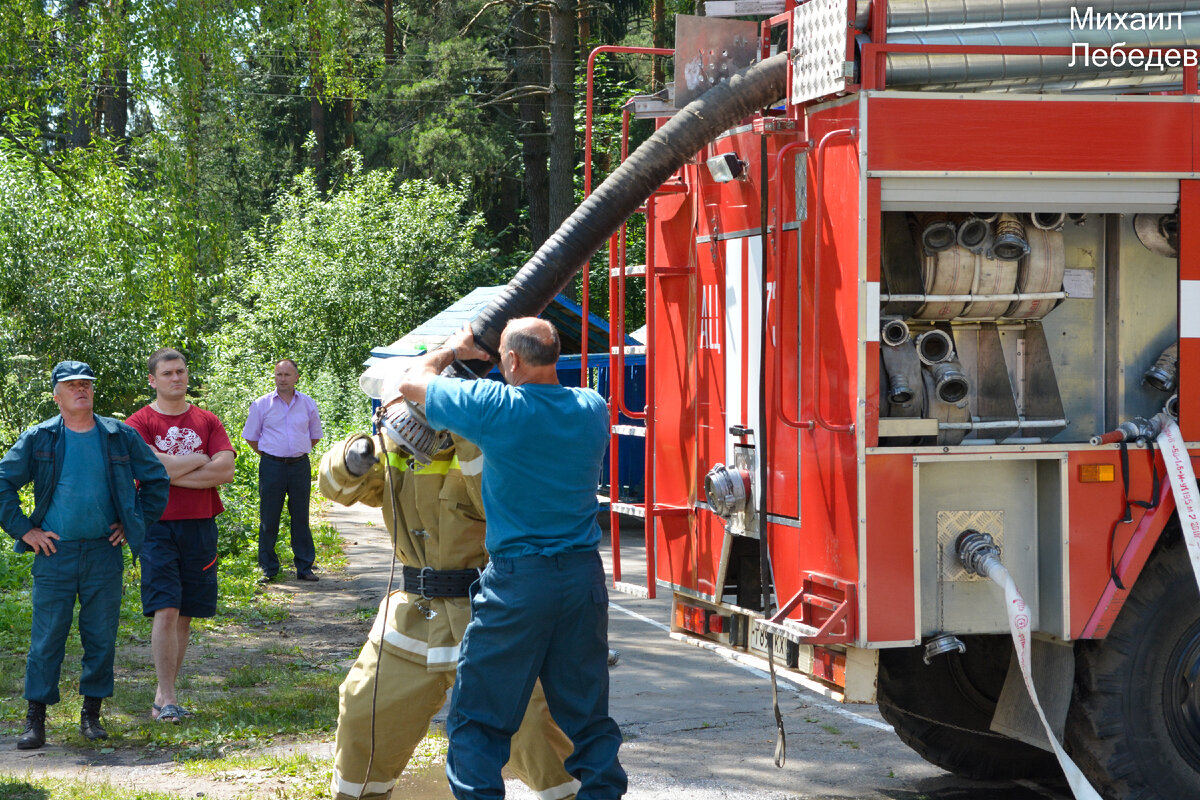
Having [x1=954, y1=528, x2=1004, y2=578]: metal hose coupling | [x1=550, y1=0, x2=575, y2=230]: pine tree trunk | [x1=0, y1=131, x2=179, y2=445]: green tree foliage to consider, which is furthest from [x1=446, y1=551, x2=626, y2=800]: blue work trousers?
[x1=550, y1=0, x2=575, y2=230]: pine tree trunk

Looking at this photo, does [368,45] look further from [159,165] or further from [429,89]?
[159,165]

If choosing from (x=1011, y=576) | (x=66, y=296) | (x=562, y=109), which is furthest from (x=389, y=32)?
(x=1011, y=576)

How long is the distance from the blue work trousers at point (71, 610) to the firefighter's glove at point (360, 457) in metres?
2.53

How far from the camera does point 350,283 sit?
25625 mm

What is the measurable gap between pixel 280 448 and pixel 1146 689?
8.13 metres

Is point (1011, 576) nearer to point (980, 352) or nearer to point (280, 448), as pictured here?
point (980, 352)

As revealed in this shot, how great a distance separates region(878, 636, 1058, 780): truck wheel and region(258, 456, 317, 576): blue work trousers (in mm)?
6879

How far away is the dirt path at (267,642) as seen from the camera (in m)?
5.77

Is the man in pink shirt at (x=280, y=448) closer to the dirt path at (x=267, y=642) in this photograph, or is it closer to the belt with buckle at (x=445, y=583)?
the dirt path at (x=267, y=642)

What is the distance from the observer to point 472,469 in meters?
4.58

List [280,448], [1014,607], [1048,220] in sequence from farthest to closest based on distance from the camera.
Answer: [280,448] < [1048,220] < [1014,607]

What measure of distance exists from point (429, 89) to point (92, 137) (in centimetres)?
1773

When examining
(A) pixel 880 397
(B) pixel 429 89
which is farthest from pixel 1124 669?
(B) pixel 429 89

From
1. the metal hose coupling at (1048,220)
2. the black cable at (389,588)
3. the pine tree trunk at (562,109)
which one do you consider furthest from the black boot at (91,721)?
the pine tree trunk at (562,109)
